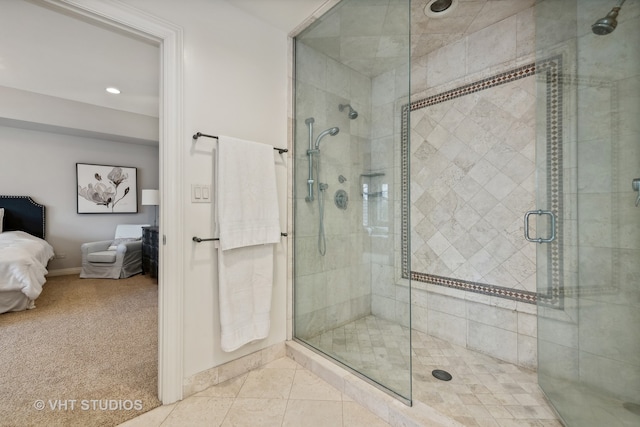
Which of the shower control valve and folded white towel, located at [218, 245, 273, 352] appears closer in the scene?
the shower control valve

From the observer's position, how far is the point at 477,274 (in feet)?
6.71

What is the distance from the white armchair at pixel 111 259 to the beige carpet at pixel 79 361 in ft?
2.63

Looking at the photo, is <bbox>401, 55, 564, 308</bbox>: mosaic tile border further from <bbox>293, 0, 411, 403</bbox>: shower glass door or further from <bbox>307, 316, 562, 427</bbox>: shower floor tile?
<bbox>307, 316, 562, 427</bbox>: shower floor tile

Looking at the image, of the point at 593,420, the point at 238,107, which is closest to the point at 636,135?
the point at 593,420

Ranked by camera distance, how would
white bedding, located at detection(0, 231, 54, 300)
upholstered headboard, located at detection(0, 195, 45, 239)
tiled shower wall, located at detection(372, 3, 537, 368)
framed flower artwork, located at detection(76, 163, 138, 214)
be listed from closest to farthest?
tiled shower wall, located at detection(372, 3, 537, 368) → white bedding, located at detection(0, 231, 54, 300) → upholstered headboard, located at detection(0, 195, 45, 239) → framed flower artwork, located at detection(76, 163, 138, 214)

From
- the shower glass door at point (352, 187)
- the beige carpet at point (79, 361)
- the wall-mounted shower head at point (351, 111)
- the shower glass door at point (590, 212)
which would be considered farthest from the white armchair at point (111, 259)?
the shower glass door at point (590, 212)

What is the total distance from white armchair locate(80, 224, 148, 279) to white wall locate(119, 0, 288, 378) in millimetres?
3368

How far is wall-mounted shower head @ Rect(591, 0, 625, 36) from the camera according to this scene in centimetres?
126

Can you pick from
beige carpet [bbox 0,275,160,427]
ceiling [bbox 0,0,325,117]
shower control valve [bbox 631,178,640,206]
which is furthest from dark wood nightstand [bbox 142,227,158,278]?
shower control valve [bbox 631,178,640,206]

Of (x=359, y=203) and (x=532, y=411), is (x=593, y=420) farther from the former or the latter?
(x=359, y=203)

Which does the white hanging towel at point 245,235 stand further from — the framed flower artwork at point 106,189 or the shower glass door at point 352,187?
the framed flower artwork at point 106,189

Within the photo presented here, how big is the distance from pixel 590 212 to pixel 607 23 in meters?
0.88

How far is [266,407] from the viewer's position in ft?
4.93

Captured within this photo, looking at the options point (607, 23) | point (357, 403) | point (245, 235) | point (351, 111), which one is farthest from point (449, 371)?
point (607, 23)
